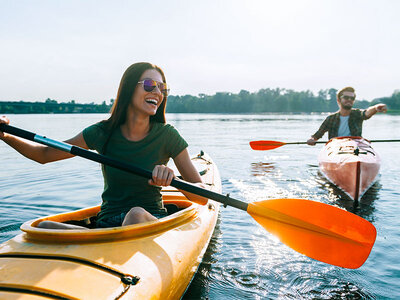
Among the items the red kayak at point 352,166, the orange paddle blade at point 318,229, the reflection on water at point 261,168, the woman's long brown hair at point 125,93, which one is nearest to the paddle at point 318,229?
the orange paddle blade at point 318,229

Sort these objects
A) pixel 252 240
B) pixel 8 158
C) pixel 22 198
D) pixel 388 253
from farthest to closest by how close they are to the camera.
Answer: pixel 8 158
pixel 22 198
pixel 252 240
pixel 388 253

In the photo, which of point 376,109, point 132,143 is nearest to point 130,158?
point 132,143

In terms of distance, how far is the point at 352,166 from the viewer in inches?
219

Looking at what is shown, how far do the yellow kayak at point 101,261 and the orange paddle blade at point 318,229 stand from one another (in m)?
0.71

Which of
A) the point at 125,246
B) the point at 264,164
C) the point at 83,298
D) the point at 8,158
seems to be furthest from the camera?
the point at 8,158

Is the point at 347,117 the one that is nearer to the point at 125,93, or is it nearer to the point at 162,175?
the point at 125,93

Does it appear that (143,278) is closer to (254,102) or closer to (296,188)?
(296,188)

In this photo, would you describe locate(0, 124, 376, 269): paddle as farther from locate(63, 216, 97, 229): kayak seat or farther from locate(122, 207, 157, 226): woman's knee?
locate(63, 216, 97, 229): kayak seat

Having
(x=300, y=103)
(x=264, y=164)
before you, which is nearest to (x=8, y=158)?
(x=264, y=164)

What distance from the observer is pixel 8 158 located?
10953 millimetres

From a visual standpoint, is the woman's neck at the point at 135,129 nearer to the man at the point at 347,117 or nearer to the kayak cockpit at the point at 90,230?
the kayak cockpit at the point at 90,230

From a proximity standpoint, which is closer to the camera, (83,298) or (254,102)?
(83,298)

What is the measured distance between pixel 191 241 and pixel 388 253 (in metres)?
2.35

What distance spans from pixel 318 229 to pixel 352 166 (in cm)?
304
